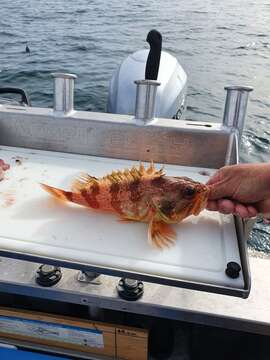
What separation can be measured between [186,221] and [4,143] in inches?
50.6

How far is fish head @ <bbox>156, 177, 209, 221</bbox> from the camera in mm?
1813

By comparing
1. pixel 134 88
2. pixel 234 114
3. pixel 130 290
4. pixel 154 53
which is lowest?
pixel 130 290

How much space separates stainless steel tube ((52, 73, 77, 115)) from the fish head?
3.04 ft

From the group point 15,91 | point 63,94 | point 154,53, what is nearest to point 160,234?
point 63,94

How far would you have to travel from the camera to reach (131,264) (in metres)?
1.56

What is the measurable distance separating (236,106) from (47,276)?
4.39 ft

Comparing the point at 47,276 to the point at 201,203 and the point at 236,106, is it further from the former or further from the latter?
the point at 236,106

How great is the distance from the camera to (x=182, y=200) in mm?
1816

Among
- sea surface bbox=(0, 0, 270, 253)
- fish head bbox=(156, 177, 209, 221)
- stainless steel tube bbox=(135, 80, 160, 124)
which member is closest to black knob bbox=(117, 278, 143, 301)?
fish head bbox=(156, 177, 209, 221)

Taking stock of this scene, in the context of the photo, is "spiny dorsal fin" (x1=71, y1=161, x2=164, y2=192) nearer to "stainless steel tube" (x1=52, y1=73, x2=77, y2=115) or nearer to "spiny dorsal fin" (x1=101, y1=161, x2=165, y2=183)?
"spiny dorsal fin" (x1=101, y1=161, x2=165, y2=183)

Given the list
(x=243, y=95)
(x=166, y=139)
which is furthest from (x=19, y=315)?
(x=243, y=95)

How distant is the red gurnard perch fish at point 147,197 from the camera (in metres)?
1.81

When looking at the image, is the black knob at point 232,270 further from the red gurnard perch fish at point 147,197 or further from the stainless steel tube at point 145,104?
the stainless steel tube at point 145,104

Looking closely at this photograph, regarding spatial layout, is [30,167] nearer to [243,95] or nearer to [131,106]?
[243,95]
